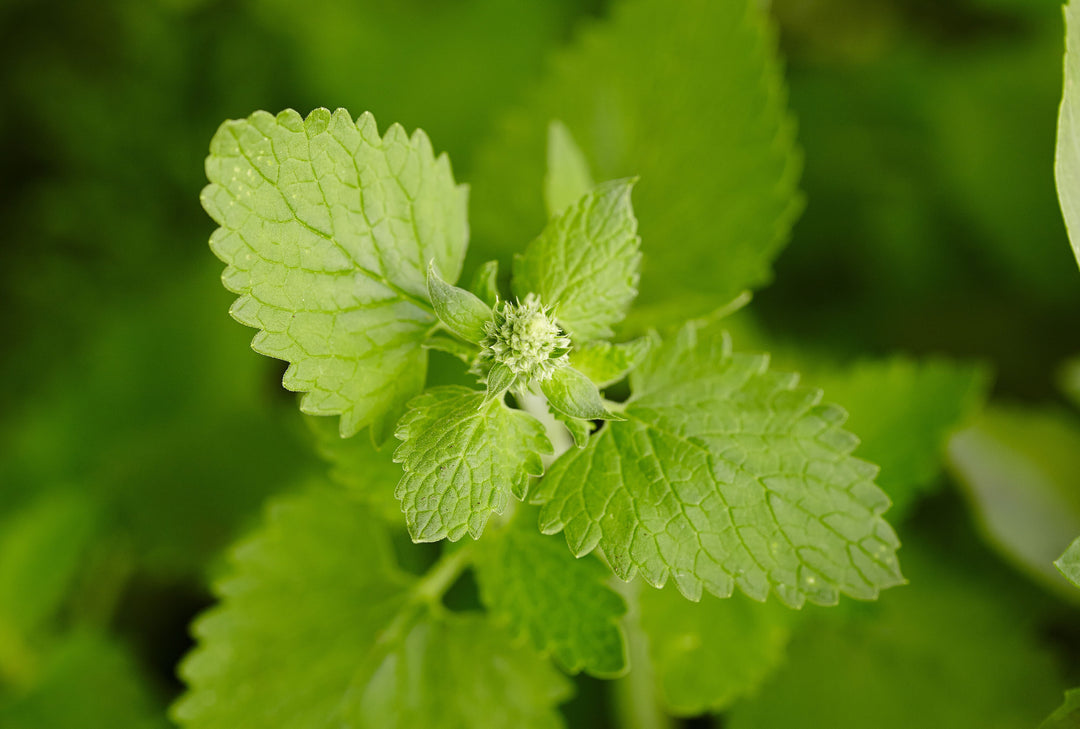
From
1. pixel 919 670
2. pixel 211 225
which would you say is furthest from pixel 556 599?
pixel 211 225

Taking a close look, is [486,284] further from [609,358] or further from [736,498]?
[736,498]

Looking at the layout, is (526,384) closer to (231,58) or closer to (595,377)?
(595,377)

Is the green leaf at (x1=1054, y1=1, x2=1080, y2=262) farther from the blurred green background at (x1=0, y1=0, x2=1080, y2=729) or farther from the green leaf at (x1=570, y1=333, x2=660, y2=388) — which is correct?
the blurred green background at (x1=0, y1=0, x2=1080, y2=729)

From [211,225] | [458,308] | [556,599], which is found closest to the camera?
[458,308]

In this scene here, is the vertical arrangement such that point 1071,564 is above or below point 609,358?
below

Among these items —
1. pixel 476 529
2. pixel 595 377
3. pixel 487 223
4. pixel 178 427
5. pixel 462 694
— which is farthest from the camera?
pixel 178 427

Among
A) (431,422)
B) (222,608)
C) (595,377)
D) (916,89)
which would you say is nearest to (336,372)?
(431,422)
